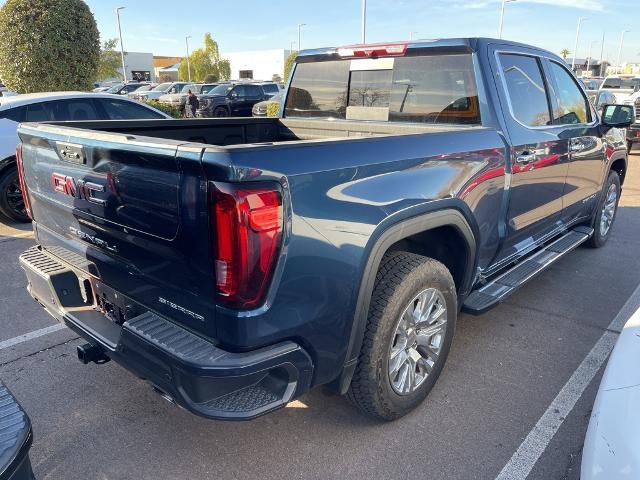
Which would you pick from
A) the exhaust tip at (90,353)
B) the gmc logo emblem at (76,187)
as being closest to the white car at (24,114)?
the gmc logo emblem at (76,187)

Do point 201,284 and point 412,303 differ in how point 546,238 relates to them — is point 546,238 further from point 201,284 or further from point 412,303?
point 201,284

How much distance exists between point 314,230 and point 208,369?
2.17 feet

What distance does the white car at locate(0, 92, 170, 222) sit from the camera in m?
6.37

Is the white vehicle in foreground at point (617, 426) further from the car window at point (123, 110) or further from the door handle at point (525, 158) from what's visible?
the car window at point (123, 110)

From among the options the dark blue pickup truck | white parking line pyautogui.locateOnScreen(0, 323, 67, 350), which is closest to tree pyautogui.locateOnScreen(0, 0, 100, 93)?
the dark blue pickup truck

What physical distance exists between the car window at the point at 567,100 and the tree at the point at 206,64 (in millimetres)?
64877

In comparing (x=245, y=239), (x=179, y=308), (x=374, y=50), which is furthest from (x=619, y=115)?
(x=179, y=308)

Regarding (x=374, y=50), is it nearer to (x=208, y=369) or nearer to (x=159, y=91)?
(x=208, y=369)

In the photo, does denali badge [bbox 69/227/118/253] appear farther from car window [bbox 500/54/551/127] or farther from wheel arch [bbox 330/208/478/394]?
car window [bbox 500/54/551/127]

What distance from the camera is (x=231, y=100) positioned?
22250mm

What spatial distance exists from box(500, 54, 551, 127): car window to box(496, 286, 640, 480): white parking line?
1489mm

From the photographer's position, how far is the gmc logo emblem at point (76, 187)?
2.32m

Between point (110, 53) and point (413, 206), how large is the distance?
149ft

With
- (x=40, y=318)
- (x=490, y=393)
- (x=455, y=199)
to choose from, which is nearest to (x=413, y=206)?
(x=455, y=199)
